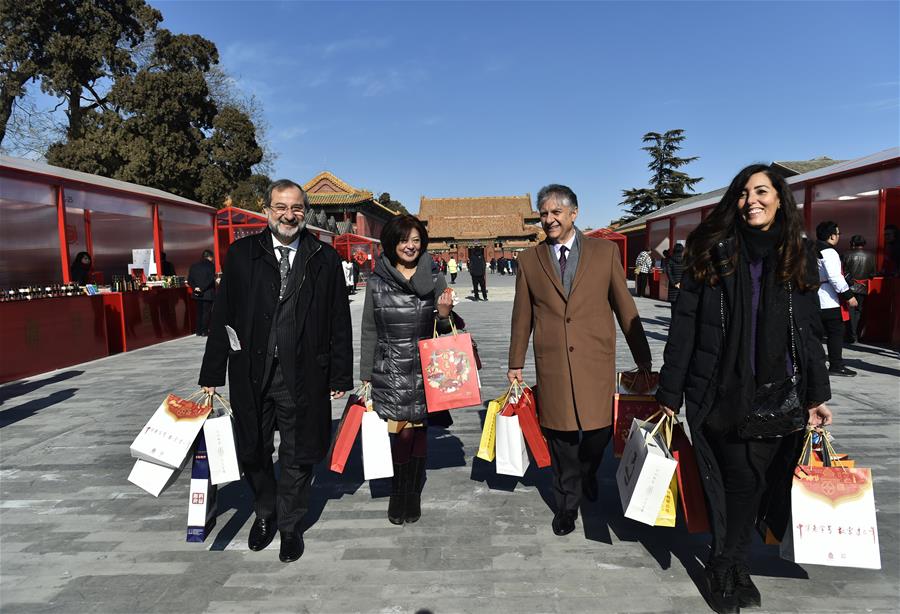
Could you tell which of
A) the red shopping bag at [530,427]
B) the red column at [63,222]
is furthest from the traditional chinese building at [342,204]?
the red shopping bag at [530,427]

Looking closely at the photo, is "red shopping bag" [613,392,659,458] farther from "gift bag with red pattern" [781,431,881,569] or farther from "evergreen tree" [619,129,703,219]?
"evergreen tree" [619,129,703,219]

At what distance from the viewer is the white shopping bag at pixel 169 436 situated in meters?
2.55

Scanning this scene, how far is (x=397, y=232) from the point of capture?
2.91 metres

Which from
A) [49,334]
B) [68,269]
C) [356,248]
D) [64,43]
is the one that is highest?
[64,43]

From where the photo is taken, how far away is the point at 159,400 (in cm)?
585

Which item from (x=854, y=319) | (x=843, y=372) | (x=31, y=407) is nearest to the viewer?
(x=31, y=407)

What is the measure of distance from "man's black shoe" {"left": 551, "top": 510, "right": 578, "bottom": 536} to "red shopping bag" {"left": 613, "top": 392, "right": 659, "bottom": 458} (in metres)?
0.40

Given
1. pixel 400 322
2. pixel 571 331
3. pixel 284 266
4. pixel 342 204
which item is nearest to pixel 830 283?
pixel 571 331

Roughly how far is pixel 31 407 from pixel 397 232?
16.4ft

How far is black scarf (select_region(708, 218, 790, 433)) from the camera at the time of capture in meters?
2.06

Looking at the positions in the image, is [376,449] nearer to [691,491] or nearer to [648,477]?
[648,477]

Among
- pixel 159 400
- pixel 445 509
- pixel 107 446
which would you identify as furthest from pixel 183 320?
pixel 445 509

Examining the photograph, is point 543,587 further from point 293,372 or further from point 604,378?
point 293,372

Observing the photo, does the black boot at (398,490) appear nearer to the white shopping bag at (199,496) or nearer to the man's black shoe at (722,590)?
the white shopping bag at (199,496)
